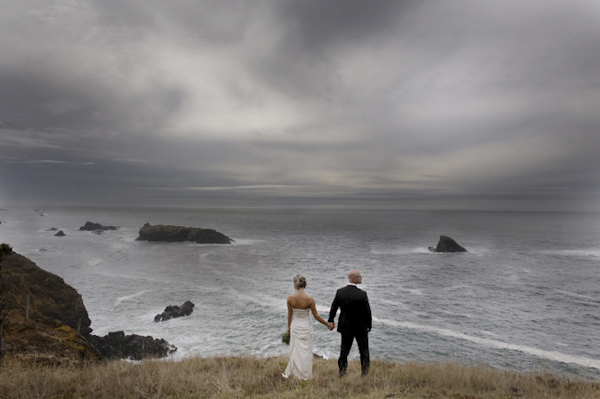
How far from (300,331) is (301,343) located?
1.05ft

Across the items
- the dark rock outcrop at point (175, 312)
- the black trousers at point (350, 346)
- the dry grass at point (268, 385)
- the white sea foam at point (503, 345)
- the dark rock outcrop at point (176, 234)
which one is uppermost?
the black trousers at point (350, 346)

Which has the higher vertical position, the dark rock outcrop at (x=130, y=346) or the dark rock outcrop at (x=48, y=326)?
the dark rock outcrop at (x=48, y=326)

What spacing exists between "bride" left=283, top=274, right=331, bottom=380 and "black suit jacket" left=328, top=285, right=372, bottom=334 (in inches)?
26.7

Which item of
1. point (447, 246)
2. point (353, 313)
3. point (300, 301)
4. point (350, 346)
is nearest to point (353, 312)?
point (353, 313)

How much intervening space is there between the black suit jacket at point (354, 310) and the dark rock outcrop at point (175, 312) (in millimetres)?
26454

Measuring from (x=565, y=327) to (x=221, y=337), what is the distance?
101 ft

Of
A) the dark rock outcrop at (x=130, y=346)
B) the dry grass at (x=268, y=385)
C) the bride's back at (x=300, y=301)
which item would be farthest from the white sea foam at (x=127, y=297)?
the bride's back at (x=300, y=301)

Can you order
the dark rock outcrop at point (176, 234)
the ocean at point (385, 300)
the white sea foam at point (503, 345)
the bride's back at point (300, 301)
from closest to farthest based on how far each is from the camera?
the bride's back at point (300, 301) → the white sea foam at point (503, 345) → the ocean at point (385, 300) → the dark rock outcrop at point (176, 234)

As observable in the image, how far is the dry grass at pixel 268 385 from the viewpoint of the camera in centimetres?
686

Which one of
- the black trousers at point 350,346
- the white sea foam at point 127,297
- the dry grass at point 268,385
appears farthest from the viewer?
the white sea foam at point 127,297

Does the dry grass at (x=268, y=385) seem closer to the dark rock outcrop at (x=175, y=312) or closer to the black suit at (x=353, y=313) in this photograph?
the black suit at (x=353, y=313)

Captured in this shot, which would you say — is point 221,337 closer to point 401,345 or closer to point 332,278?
point 401,345

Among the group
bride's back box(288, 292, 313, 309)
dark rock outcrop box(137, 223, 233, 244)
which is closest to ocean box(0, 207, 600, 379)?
bride's back box(288, 292, 313, 309)

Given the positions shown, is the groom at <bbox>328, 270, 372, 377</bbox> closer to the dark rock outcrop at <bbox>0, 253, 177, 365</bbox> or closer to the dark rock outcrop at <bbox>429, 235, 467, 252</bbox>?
the dark rock outcrop at <bbox>0, 253, 177, 365</bbox>
